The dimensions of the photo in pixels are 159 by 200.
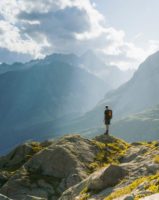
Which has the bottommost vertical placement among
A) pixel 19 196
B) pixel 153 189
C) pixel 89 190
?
pixel 19 196

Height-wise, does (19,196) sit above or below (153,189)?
below

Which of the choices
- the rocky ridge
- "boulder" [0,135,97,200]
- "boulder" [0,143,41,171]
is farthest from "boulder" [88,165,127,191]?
"boulder" [0,143,41,171]

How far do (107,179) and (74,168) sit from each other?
12022 millimetres

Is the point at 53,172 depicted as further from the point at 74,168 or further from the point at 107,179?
the point at 107,179

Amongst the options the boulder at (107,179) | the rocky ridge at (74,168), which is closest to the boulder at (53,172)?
the rocky ridge at (74,168)

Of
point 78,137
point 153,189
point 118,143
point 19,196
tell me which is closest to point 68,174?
point 19,196

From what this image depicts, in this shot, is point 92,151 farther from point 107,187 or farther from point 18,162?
point 107,187

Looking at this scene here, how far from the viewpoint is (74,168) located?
37.9 m

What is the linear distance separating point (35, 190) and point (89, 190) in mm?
10381

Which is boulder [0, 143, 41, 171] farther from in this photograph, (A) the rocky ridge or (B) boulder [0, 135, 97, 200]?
(B) boulder [0, 135, 97, 200]

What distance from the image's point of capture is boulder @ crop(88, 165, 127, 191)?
26.2 metres

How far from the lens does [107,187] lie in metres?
26.1

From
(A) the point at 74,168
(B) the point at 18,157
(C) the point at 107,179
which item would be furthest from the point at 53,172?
(C) the point at 107,179

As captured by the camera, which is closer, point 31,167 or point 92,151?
point 31,167
